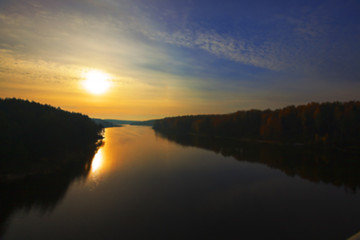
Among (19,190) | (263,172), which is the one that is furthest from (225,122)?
(19,190)

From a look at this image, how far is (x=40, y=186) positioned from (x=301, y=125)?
8279 cm

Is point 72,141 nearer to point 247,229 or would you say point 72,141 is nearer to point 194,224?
point 194,224

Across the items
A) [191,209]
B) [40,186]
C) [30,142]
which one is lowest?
[40,186]

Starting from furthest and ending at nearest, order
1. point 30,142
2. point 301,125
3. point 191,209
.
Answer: point 301,125 → point 30,142 → point 191,209

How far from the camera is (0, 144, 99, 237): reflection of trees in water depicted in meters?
20.5

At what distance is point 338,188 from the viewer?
27297mm

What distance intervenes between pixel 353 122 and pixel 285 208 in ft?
195

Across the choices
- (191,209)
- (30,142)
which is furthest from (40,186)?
(191,209)

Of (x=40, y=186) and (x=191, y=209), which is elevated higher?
(x=191, y=209)

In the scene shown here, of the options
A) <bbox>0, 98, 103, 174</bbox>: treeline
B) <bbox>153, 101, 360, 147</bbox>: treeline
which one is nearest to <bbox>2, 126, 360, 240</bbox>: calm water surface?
<bbox>0, 98, 103, 174</bbox>: treeline

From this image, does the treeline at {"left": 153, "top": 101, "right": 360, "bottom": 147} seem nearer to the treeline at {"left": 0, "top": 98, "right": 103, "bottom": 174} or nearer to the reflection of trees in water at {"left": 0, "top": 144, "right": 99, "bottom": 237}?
the reflection of trees in water at {"left": 0, "top": 144, "right": 99, "bottom": 237}

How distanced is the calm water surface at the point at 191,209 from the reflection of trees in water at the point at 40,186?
37 cm

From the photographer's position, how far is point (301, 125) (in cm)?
7600

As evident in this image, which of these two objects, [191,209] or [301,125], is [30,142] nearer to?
[191,209]
